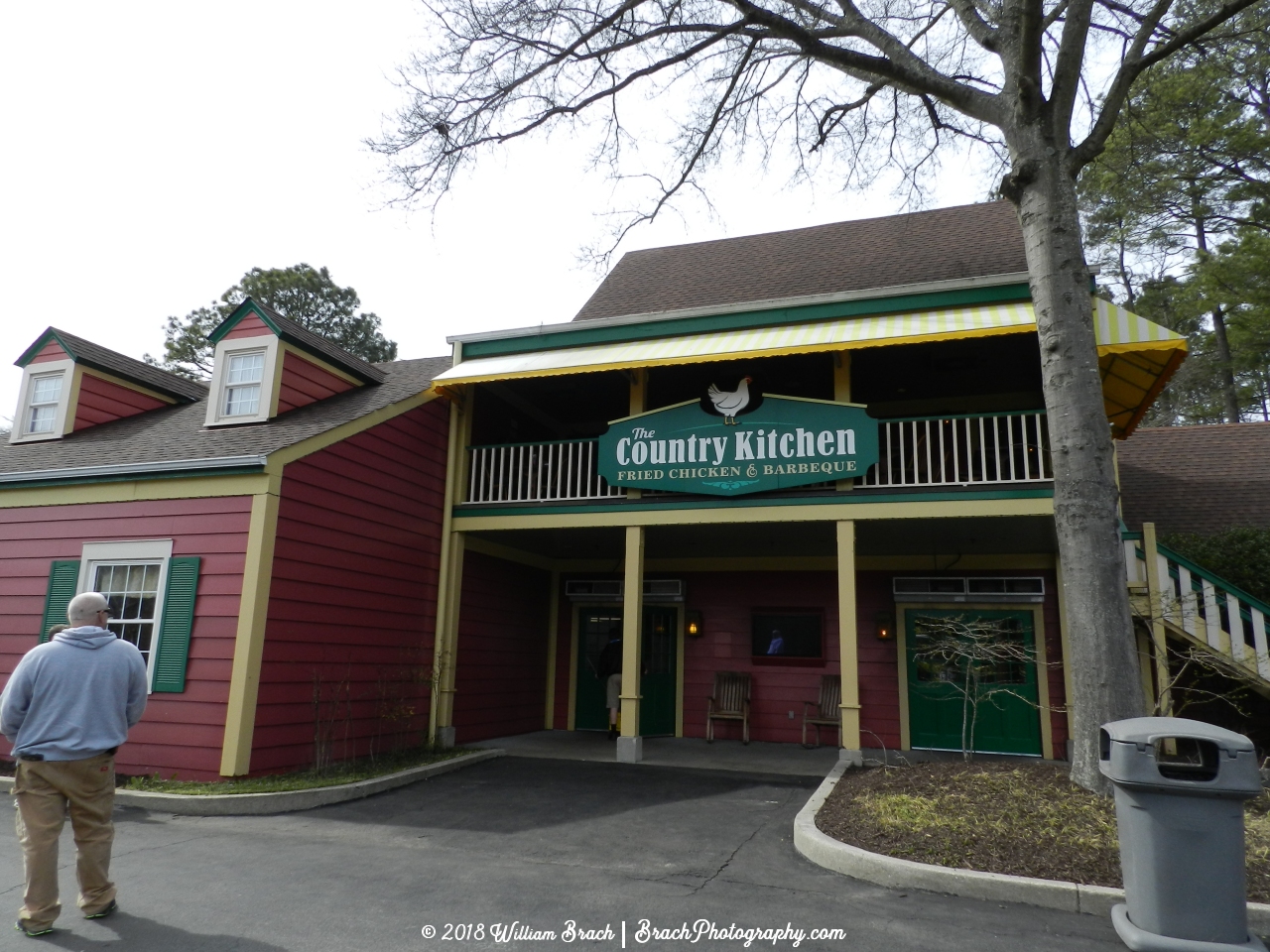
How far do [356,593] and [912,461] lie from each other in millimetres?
6776

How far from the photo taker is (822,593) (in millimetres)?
12148

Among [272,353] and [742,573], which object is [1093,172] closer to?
[742,573]

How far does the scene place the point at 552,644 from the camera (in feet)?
44.4

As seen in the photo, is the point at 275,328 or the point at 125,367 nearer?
the point at 275,328

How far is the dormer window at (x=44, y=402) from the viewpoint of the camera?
11.5 metres

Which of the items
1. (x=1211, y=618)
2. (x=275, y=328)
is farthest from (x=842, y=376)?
(x=275, y=328)

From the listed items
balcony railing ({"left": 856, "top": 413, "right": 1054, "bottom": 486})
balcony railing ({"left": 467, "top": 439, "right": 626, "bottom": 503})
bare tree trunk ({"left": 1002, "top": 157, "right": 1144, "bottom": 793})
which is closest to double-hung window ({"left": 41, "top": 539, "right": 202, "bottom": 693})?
balcony railing ({"left": 467, "top": 439, "right": 626, "bottom": 503})

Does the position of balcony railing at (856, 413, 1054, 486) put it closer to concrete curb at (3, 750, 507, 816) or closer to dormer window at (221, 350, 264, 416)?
concrete curb at (3, 750, 507, 816)

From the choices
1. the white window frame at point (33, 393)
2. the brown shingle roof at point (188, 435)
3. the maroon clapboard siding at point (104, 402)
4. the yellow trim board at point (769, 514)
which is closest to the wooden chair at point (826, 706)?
the yellow trim board at point (769, 514)

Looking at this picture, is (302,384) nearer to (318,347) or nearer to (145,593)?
(318,347)

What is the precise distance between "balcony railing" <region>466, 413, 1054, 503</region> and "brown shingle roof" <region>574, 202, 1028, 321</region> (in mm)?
2356

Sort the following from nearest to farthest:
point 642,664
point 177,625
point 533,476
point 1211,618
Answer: point 177,625 → point 1211,618 → point 533,476 → point 642,664

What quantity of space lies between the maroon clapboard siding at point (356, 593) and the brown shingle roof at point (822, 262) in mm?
4182

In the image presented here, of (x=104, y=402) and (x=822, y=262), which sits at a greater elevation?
(x=822, y=262)
